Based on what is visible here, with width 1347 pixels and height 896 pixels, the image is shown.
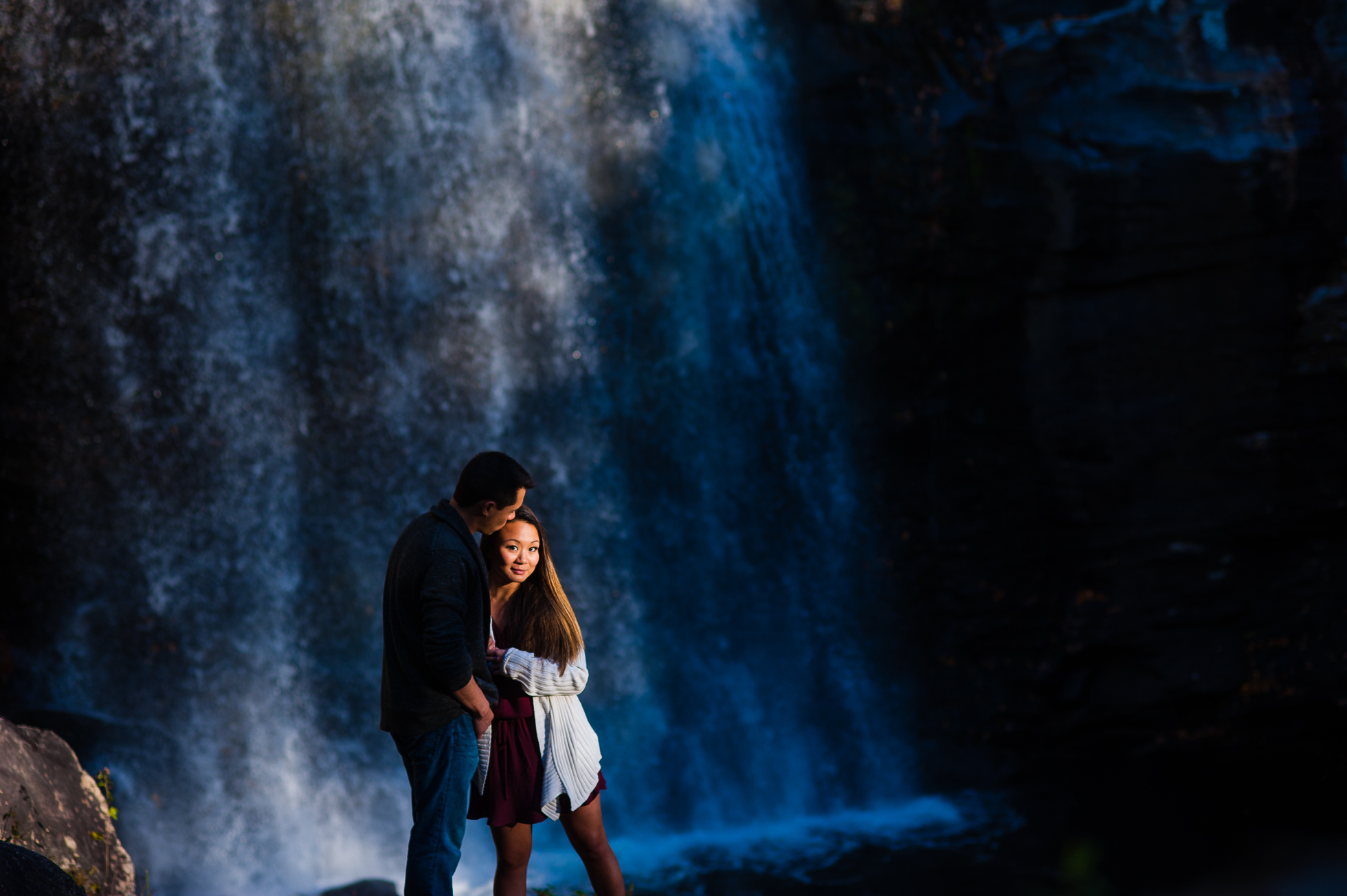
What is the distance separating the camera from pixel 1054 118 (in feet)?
23.0

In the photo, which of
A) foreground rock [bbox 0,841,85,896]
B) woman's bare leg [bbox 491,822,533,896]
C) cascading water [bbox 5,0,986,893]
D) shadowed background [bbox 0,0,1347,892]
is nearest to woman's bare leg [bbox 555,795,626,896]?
woman's bare leg [bbox 491,822,533,896]

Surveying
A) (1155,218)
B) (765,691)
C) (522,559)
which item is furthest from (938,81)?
(522,559)

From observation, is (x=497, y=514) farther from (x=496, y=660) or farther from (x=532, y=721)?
(x=532, y=721)

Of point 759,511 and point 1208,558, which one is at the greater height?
point 759,511

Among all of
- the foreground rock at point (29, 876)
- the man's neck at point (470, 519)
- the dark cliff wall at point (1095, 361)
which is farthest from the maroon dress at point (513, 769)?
the dark cliff wall at point (1095, 361)

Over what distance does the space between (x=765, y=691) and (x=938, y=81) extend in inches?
172

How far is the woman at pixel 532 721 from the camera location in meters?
3.07

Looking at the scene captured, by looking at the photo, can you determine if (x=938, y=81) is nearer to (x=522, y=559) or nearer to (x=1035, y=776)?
(x=1035, y=776)

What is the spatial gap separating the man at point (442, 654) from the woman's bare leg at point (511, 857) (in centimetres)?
20

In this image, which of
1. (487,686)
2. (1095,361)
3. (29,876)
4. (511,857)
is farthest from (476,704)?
(1095,361)

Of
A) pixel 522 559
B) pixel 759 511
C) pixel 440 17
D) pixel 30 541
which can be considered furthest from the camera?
pixel 759 511

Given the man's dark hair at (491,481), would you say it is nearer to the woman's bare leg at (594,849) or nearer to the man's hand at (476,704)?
the man's hand at (476,704)

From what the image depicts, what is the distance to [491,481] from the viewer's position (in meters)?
2.86

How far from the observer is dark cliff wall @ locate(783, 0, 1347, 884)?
697cm
